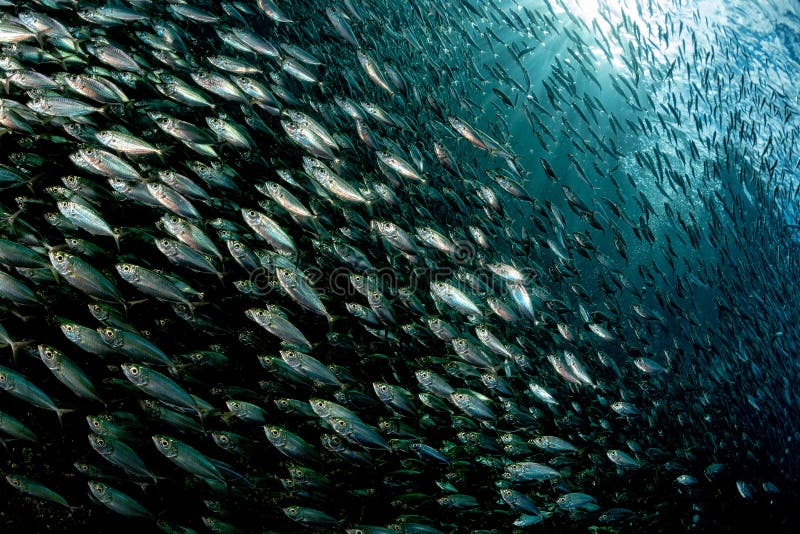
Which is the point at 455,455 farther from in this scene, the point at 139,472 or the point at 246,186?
the point at 246,186

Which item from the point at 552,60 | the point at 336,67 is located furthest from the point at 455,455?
the point at 552,60

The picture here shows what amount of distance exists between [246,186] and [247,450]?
3.15 metres

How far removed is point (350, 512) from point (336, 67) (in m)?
7.02

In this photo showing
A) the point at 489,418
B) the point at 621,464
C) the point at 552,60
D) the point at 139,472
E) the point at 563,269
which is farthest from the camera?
the point at 552,60

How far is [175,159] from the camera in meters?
4.89

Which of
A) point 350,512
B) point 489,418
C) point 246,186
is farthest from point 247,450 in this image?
point 246,186

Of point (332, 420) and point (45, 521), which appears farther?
point (45, 521)

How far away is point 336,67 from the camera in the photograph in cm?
756

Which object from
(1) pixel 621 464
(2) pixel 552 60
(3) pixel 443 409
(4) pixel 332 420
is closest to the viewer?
(4) pixel 332 420

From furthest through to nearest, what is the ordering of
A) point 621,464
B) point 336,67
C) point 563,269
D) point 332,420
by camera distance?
point 336,67 < point 563,269 < point 621,464 < point 332,420

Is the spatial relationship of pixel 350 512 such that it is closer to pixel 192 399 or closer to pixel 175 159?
pixel 192 399

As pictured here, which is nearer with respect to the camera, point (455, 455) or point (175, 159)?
point (175, 159)

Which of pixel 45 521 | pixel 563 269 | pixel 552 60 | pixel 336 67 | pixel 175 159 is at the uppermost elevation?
pixel 552 60

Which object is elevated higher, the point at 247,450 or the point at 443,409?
the point at 443,409
